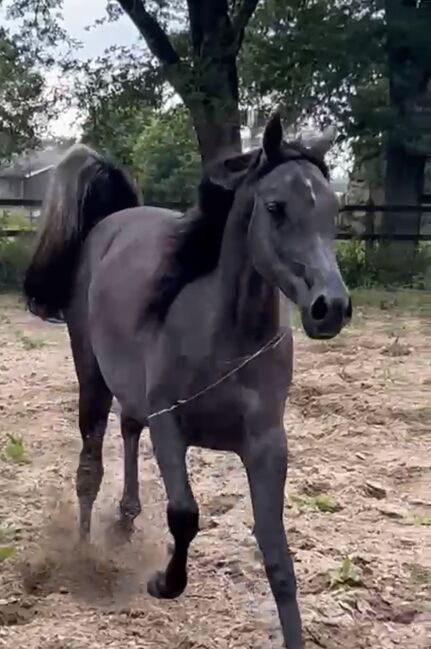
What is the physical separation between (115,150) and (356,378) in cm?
992

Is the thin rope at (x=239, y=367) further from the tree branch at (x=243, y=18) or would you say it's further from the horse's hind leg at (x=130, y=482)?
the tree branch at (x=243, y=18)

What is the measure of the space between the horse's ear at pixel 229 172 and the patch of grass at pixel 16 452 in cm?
258

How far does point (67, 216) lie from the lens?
168 inches

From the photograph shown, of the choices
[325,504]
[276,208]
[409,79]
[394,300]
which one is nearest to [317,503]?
[325,504]

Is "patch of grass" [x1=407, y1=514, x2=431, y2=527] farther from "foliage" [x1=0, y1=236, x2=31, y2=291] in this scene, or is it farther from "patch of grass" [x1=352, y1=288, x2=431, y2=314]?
"foliage" [x1=0, y1=236, x2=31, y2=291]

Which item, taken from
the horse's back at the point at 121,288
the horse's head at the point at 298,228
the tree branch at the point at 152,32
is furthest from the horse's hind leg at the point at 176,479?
the tree branch at the point at 152,32

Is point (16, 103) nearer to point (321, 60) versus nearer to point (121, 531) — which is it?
point (321, 60)

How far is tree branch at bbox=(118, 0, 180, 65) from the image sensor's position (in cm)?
1563

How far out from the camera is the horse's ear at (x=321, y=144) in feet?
9.27

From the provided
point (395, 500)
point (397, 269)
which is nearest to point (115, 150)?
point (397, 269)

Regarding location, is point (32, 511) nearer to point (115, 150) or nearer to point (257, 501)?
point (257, 501)

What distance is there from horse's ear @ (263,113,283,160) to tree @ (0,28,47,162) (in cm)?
1314

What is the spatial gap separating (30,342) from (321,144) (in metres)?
6.39

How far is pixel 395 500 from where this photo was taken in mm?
4684
